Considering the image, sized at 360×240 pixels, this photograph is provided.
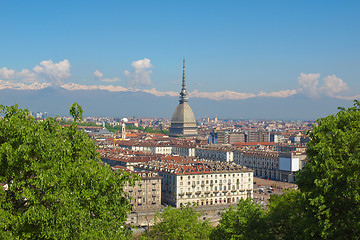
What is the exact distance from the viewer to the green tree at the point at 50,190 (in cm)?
1462

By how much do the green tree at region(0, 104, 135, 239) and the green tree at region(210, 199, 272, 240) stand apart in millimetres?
11819

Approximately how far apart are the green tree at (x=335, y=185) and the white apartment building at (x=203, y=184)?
41.1 metres

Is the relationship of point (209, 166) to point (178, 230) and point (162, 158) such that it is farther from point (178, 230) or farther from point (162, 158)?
point (178, 230)

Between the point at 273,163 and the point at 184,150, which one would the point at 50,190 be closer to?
the point at 273,163

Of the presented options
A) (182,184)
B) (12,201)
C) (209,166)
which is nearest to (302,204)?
(12,201)

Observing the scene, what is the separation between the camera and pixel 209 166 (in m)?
71.2

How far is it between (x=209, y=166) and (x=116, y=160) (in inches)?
756

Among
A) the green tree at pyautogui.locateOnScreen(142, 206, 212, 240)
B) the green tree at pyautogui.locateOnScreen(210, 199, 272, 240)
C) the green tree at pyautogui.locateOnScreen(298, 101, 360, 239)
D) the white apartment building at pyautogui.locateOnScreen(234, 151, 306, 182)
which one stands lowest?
the white apartment building at pyautogui.locateOnScreen(234, 151, 306, 182)

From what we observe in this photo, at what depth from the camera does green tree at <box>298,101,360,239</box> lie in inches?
837

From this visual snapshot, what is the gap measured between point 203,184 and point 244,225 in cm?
3882

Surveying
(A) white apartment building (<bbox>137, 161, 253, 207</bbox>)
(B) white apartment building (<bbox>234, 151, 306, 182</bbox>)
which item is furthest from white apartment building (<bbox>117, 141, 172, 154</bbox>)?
(A) white apartment building (<bbox>137, 161, 253, 207</bbox>)

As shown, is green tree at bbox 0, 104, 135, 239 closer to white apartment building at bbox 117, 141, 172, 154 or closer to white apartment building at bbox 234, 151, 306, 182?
white apartment building at bbox 234, 151, 306, 182

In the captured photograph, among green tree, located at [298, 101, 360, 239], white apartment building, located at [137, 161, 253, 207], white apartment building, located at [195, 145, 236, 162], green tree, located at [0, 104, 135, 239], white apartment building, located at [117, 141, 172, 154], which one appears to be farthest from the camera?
white apartment building, located at [117, 141, 172, 154]

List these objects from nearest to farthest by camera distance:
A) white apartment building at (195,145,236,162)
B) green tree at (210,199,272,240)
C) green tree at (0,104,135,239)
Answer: green tree at (0,104,135,239) < green tree at (210,199,272,240) < white apartment building at (195,145,236,162)
